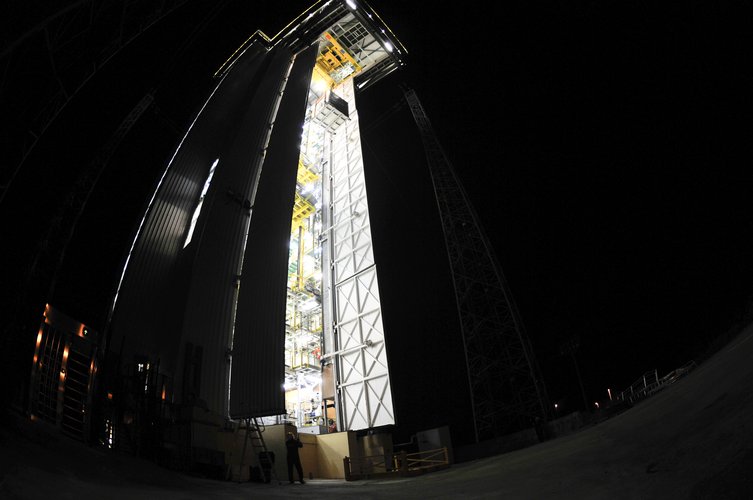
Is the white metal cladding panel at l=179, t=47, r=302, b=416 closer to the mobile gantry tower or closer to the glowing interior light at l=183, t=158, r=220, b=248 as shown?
the mobile gantry tower

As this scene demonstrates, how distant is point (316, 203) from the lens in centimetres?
2811

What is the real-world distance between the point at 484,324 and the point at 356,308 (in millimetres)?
7916

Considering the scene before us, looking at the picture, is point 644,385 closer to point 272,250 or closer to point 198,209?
point 272,250

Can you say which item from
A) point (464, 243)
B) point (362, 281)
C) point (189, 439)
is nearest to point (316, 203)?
point (362, 281)

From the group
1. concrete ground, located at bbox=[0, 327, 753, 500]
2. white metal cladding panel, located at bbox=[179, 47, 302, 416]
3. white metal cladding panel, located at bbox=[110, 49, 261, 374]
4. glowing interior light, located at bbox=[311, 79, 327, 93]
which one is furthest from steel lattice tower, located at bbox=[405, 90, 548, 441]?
concrete ground, located at bbox=[0, 327, 753, 500]

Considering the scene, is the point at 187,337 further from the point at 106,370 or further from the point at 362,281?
the point at 362,281

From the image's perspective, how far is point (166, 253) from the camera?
1520 cm

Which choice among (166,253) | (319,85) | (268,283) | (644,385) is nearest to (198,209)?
(166,253)

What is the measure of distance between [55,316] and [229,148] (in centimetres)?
1001

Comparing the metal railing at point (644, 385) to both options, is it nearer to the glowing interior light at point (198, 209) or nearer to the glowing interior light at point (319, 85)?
the glowing interior light at point (198, 209)

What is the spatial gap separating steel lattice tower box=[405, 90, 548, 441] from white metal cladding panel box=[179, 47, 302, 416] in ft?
39.8

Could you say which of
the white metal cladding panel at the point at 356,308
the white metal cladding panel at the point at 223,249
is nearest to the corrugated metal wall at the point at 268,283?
the white metal cladding panel at the point at 223,249

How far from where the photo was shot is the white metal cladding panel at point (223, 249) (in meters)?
13.1

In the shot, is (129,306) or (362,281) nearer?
(129,306)
